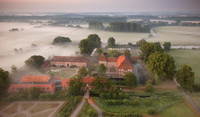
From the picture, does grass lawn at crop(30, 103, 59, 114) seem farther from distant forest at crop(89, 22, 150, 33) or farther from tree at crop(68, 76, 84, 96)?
distant forest at crop(89, 22, 150, 33)

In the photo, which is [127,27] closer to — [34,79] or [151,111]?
[34,79]

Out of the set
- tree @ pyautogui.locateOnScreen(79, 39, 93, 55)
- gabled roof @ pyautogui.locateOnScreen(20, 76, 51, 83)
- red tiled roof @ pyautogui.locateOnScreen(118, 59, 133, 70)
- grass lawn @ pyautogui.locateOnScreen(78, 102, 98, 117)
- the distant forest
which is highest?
the distant forest

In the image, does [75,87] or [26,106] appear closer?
[26,106]

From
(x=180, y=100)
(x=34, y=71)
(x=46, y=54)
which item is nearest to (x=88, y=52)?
(x=46, y=54)

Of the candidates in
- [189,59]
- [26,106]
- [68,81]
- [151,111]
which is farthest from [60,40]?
[189,59]

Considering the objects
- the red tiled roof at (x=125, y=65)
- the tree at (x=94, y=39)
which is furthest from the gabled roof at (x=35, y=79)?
the tree at (x=94, y=39)

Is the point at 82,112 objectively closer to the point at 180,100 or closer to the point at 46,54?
the point at 180,100

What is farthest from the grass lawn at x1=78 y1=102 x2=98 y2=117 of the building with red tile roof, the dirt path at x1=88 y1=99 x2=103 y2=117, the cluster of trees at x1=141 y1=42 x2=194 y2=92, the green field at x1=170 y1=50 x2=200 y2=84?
the green field at x1=170 y1=50 x2=200 y2=84
